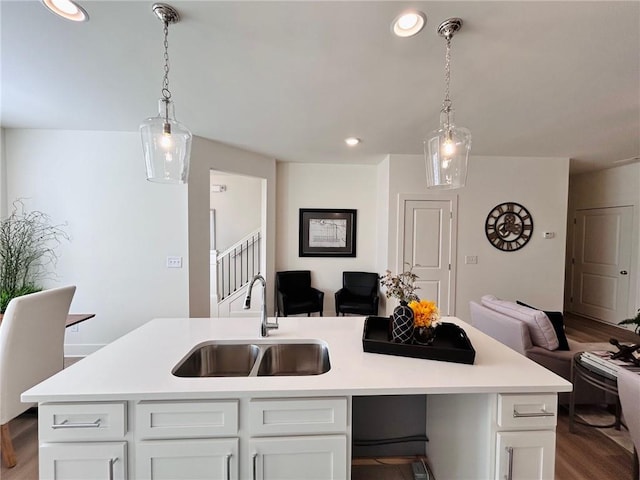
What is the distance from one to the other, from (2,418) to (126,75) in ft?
7.87

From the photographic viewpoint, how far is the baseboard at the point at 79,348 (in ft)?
10.1

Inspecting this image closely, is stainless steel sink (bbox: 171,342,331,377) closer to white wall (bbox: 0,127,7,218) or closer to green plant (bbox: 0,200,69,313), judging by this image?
green plant (bbox: 0,200,69,313)

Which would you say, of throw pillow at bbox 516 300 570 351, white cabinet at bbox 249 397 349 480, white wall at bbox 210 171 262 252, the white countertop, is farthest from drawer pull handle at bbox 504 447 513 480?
white wall at bbox 210 171 262 252

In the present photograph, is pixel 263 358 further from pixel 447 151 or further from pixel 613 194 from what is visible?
pixel 613 194

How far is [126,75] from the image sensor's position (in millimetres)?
1958

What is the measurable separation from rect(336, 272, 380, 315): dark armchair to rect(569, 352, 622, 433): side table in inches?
88.0

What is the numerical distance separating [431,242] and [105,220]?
4224mm

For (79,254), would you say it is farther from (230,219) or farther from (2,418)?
(230,219)

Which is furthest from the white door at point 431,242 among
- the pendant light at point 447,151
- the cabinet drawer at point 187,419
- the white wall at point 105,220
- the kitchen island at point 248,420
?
the cabinet drawer at point 187,419

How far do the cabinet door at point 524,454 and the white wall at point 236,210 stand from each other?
4868mm

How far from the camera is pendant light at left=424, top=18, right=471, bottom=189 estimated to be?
1.58 metres

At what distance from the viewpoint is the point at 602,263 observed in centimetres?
460

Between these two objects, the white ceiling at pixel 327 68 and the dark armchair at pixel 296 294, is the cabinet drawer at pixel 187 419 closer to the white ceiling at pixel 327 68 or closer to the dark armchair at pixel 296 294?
the white ceiling at pixel 327 68

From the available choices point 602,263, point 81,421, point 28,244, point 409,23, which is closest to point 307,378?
point 81,421
